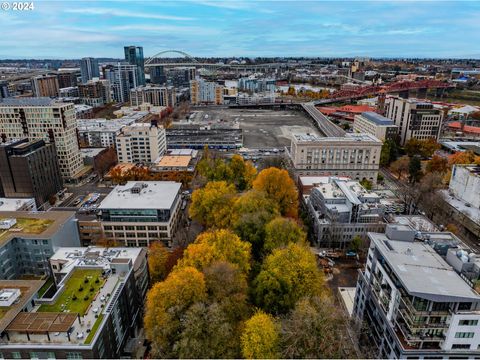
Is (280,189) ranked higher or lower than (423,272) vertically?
lower

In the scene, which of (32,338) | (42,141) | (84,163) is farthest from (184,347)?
(84,163)

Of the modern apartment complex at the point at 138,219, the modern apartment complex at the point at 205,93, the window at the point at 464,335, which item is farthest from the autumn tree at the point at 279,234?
the modern apartment complex at the point at 205,93

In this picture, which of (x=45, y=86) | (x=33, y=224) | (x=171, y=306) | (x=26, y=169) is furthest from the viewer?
(x=45, y=86)

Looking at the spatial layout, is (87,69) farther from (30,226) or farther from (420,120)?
(30,226)

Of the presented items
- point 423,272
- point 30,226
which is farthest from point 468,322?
point 30,226

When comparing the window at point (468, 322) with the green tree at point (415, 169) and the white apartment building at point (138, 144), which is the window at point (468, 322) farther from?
the white apartment building at point (138, 144)

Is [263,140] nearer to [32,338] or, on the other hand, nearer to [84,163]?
[84,163]
